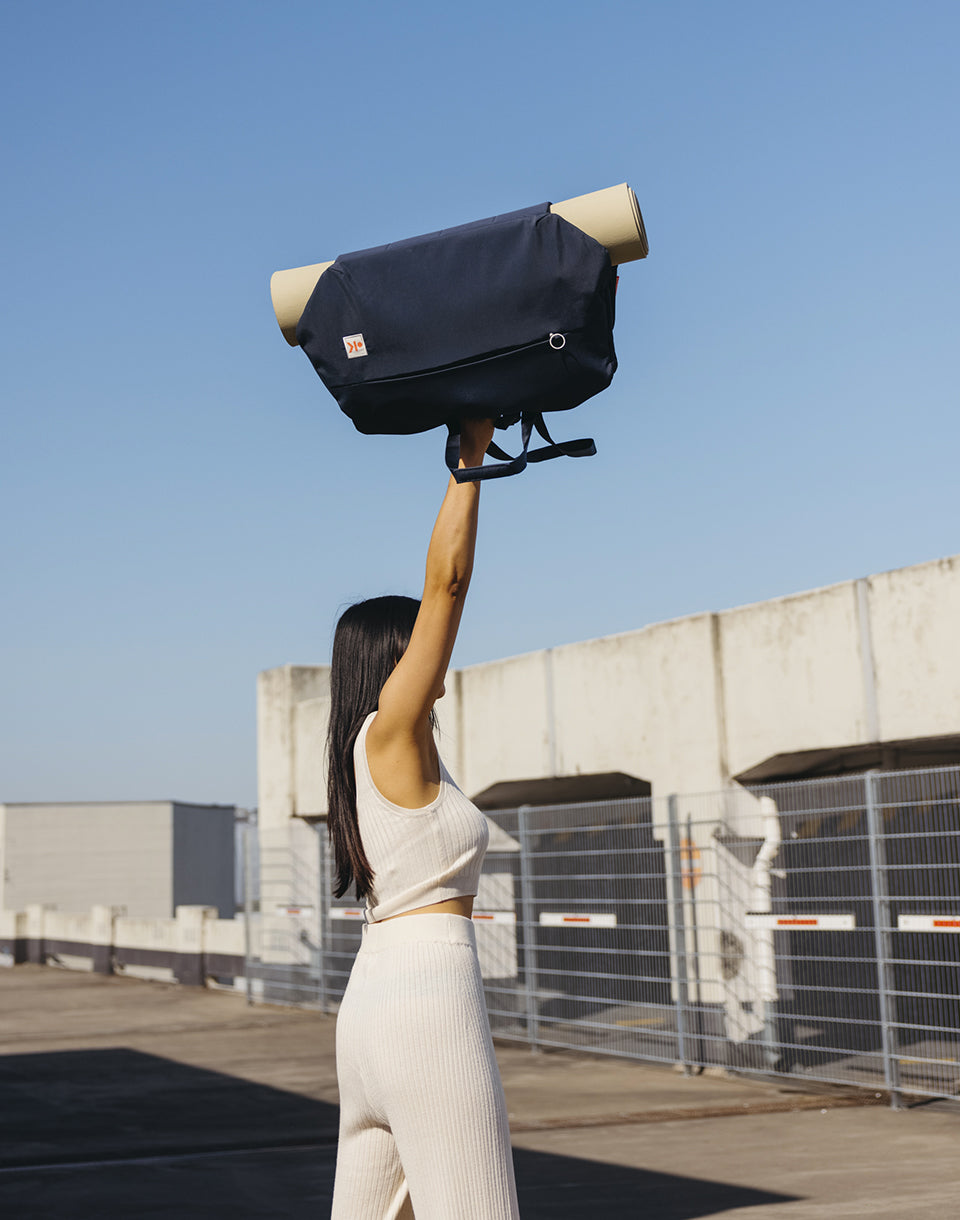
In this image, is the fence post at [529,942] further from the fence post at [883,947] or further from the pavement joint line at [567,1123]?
the fence post at [883,947]

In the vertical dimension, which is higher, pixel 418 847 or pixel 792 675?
pixel 792 675

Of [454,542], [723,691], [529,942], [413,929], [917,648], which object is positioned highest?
[917,648]

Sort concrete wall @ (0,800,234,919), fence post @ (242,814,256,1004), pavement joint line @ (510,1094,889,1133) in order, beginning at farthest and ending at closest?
concrete wall @ (0,800,234,919), fence post @ (242,814,256,1004), pavement joint line @ (510,1094,889,1133)

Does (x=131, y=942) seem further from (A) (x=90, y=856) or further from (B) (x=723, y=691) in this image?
(A) (x=90, y=856)

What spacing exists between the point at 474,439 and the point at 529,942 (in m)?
12.0

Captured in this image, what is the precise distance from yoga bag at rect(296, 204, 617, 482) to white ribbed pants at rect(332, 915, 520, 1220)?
34.1 inches

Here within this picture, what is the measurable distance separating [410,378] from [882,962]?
858 centimetres

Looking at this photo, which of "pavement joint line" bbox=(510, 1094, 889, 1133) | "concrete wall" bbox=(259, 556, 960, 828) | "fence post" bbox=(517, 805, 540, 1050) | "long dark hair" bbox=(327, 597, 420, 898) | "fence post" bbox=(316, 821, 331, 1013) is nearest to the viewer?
"long dark hair" bbox=(327, 597, 420, 898)

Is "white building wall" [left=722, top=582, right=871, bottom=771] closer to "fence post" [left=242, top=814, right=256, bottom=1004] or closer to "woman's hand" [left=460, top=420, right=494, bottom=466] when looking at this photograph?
"fence post" [left=242, top=814, right=256, bottom=1004]

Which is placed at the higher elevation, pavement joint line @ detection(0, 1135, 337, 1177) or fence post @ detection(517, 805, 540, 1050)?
fence post @ detection(517, 805, 540, 1050)

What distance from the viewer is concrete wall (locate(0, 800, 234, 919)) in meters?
51.8

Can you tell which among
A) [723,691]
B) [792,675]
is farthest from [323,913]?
[792,675]

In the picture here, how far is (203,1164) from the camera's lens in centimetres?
893

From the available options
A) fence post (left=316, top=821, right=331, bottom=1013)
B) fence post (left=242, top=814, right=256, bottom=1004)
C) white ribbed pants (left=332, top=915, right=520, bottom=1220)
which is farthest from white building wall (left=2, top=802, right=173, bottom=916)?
white ribbed pants (left=332, top=915, right=520, bottom=1220)
